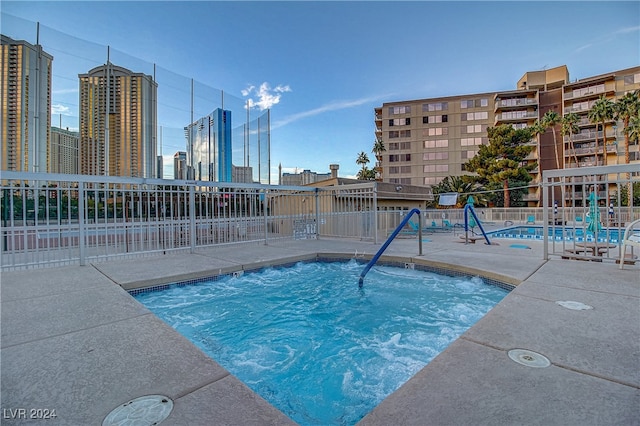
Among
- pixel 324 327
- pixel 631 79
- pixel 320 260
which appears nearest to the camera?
pixel 324 327

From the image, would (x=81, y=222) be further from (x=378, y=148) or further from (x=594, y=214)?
(x=378, y=148)

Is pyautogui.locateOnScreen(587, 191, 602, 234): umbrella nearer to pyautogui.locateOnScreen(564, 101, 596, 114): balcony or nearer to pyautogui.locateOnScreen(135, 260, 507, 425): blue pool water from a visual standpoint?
pyautogui.locateOnScreen(135, 260, 507, 425): blue pool water

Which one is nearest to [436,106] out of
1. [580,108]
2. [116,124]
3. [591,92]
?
[580,108]

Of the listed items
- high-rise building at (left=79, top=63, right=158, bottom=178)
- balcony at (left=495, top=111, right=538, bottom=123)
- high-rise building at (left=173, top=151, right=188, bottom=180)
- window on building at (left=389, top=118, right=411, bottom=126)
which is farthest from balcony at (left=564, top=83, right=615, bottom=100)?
high-rise building at (left=79, top=63, right=158, bottom=178)

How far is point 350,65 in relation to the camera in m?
15.9

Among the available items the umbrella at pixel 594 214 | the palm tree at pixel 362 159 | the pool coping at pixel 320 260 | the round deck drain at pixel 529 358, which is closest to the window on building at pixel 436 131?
the palm tree at pixel 362 159

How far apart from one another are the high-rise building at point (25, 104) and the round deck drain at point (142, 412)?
10849mm

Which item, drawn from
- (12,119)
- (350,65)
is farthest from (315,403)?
(350,65)

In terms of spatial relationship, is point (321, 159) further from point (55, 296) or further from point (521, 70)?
point (521, 70)

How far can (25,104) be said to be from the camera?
31.2 ft

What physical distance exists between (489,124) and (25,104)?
48.4 m

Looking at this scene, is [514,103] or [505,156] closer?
[505,156]

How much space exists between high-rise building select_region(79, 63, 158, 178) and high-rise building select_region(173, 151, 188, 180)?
108cm

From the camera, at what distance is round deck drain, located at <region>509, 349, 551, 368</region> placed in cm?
187
